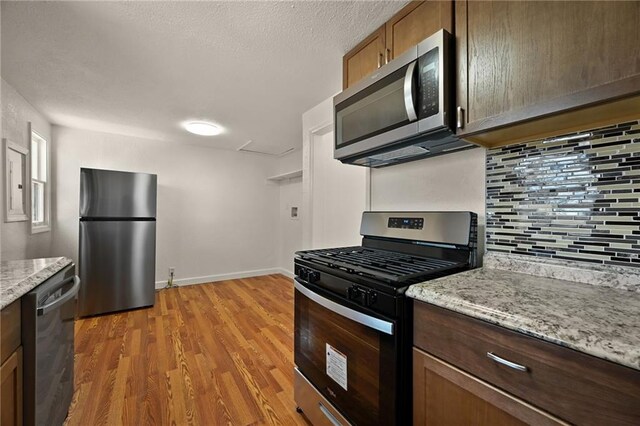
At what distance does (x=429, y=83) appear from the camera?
3.67 feet

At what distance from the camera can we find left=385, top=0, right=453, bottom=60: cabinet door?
1142mm

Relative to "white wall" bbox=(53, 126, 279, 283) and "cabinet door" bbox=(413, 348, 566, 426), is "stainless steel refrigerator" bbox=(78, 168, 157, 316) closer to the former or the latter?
"white wall" bbox=(53, 126, 279, 283)

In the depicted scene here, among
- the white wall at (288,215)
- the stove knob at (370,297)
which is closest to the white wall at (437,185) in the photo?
the stove knob at (370,297)

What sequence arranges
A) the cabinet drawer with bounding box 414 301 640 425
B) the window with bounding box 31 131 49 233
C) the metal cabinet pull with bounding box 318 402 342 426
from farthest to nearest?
the window with bounding box 31 131 49 233 → the metal cabinet pull with bounding box 318 402 342 426 → the cabinet drawer with bounding box 414 301 640 425

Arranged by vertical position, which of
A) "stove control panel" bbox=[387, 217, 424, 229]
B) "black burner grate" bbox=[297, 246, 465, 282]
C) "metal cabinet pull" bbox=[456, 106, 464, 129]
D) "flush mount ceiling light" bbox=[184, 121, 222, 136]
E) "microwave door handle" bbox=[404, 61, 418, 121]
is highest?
"flush mount ceiling light" bbox=[184, 121, 222, 136]

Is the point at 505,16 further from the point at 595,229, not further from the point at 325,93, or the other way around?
the point at 325,93

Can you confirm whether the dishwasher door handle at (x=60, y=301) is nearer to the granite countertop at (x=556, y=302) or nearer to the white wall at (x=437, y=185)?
the granite countertop at (x=556, y=302)

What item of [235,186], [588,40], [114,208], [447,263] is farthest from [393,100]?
[235,186]

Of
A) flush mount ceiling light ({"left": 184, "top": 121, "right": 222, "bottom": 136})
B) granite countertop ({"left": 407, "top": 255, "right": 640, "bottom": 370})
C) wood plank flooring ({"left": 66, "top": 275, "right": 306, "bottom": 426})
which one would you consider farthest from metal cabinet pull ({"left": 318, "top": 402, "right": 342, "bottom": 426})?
flush mount ceiling light ({"left": 184, "top": 121, "right": 222, "bottom": 136})

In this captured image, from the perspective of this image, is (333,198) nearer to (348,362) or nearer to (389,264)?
(389,264)

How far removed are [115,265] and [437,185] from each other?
3566 mm

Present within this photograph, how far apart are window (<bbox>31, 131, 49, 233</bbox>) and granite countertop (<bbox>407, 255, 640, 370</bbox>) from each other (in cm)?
399

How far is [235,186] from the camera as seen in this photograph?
15.2 ft

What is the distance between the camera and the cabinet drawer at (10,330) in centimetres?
88
